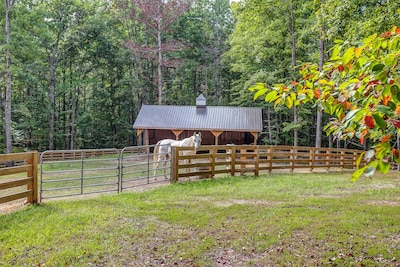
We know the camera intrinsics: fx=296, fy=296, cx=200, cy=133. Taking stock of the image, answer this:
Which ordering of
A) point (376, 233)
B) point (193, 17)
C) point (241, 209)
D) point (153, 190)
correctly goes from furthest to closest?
point (193, 17), point (153, 190), point (241, 209), point (376, 233)

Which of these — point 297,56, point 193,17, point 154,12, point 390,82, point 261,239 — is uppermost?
point 193,17

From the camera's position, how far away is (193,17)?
30016mm

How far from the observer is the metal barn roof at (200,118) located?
18.5m

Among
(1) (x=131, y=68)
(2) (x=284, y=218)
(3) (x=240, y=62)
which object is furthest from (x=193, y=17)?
(2) (x=284, y=218)

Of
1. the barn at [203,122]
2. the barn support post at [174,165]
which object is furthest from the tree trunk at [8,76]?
the barn support post at [174,165]

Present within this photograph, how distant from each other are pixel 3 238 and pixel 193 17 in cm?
2923

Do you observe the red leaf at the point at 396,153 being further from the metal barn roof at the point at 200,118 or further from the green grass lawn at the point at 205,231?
the metal barn roof at the point at 200,118

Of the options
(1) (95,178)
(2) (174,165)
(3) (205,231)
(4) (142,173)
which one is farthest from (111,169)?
(4) (142,173)

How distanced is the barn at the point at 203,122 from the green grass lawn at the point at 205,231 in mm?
11707

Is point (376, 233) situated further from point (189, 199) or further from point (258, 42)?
point (258, 42)

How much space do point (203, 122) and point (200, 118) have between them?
479 millimetres

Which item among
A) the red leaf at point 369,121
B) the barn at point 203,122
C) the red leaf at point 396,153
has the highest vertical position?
the barn at point 203,122

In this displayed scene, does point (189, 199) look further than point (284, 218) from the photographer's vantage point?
Yes

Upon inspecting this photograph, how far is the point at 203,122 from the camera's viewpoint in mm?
18922
